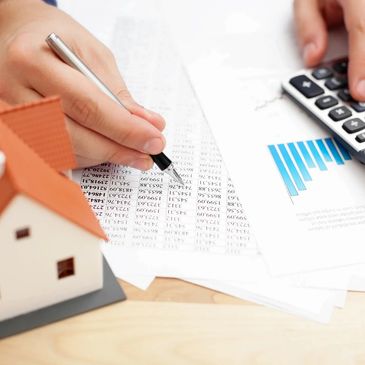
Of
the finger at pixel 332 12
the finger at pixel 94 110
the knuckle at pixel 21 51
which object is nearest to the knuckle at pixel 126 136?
the finger at pixel 94 110

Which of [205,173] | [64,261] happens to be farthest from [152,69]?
[64,261]

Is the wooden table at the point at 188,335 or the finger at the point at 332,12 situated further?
the finger at the point at 332,12

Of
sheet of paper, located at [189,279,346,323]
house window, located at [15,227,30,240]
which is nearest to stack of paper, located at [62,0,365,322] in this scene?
sheet of paper, located at [189,279,346,323]

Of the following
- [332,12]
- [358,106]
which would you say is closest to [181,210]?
[358,106]

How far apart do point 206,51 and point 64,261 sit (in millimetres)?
367

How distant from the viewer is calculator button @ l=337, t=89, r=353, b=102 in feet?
2.03

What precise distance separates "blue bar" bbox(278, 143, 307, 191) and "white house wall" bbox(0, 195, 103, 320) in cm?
21

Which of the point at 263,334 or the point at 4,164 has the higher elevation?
the point at 4,164

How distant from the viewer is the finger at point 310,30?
2.24 feet

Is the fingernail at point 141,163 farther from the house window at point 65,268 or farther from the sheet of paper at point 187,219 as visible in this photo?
the house window at point 65,268

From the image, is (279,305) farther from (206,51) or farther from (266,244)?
(206,51)

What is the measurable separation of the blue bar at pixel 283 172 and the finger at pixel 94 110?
0.12 meters

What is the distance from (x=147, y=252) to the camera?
485 mm

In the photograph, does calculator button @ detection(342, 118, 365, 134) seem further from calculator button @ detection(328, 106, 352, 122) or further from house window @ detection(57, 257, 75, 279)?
house window @ detection(57, 257, 75, 279)
